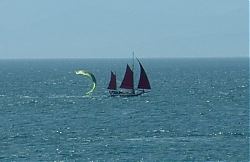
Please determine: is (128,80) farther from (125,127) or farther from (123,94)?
(125,127)

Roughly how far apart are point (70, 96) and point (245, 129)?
218ft

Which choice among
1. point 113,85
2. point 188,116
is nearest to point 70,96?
point 113,85

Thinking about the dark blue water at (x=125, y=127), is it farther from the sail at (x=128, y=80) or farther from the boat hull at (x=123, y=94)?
the sail at (x=128, y=80)

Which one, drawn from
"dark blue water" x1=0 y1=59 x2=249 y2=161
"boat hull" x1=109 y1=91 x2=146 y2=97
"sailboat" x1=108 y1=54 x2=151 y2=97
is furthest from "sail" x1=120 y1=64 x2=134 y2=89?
"dark blue water" x1=0 y1=59 x2=249 y2=161

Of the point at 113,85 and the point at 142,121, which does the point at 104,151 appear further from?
the point at 113,85

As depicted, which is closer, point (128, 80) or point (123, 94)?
point (128, 80)

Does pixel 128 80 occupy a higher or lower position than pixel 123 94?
higher

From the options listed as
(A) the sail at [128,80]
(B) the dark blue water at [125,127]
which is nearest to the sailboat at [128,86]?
(A) the sail at [128,80]

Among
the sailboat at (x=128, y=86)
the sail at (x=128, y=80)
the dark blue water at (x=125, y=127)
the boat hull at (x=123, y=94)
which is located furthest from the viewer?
the boat hull at (x=123, y=94)

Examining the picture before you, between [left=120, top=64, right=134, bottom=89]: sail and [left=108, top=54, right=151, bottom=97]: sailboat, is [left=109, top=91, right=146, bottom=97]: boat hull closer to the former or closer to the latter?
[left=108, top=54, right=151, bottom=97]: sailboat

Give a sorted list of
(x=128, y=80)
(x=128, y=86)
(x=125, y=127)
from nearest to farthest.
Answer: (x=125, y=127), (x=128, y=80), (x=128, y=86)

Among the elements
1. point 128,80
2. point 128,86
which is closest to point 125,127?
point 128,80

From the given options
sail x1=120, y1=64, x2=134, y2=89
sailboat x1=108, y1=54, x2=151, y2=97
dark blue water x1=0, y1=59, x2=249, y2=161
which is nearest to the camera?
dark blue water x1=0, y1=59, x2=249, y2=161

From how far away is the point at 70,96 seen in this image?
6481 inches
